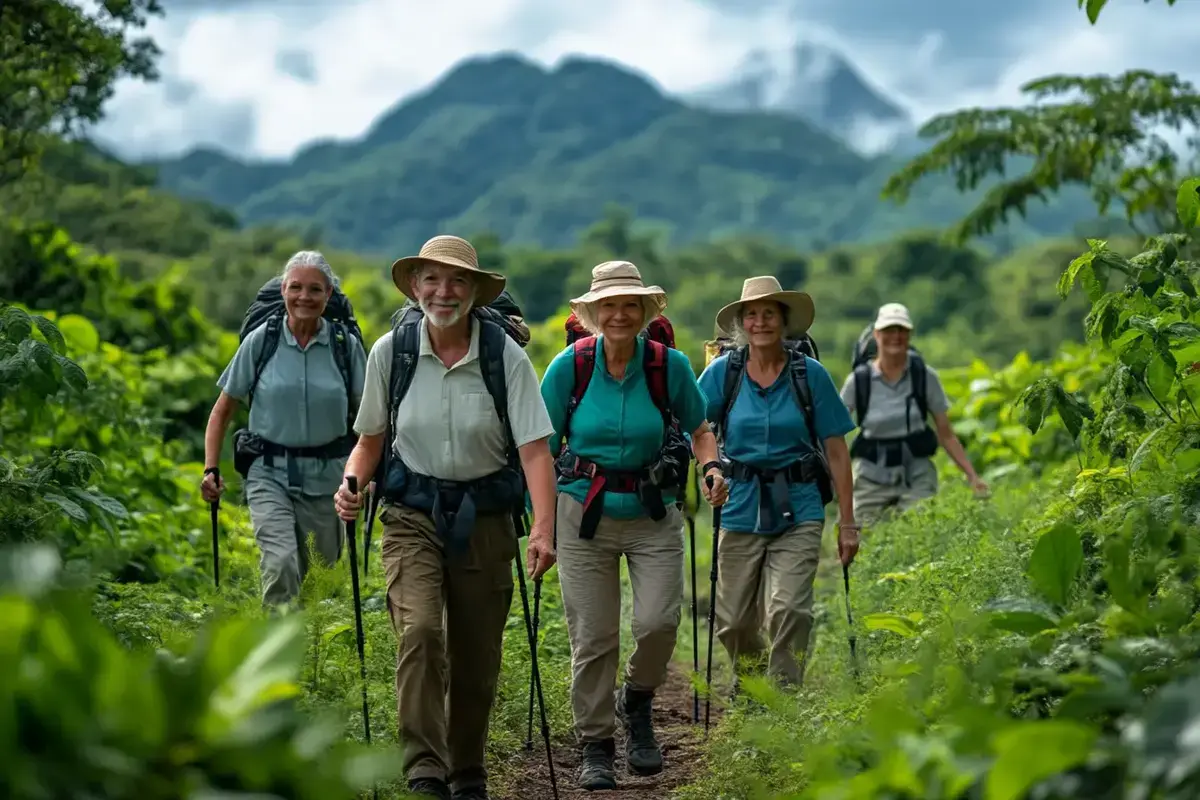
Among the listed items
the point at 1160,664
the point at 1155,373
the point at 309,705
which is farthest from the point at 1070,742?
the point at 309,705

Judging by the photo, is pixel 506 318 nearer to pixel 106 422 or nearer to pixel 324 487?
pixel 324 487

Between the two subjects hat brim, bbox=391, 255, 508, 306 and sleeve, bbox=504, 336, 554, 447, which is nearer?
sleeve, bbox=504, 336, 554, 447

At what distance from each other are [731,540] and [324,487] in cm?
225

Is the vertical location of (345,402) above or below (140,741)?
above

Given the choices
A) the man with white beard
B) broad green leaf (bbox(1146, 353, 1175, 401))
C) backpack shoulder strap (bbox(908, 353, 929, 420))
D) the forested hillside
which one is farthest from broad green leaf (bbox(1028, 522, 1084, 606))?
backpack shoulder strap (bbox(908, 353, 929, 420))

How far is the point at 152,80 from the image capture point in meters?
15.1

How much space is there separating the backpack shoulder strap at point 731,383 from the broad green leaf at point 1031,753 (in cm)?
557

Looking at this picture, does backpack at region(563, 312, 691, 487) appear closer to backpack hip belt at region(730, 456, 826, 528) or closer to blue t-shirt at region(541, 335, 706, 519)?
blue t-shirt at region(541, 335, 706, 519)

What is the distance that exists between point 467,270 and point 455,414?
24.2 inches

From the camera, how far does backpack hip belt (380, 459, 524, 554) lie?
6574mm

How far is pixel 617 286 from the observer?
25.2ft

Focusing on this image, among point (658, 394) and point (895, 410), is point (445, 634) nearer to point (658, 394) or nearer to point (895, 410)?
point (658, 394)

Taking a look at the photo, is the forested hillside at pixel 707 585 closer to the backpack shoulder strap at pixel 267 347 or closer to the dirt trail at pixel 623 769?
the dirt trail at pixel 623 769

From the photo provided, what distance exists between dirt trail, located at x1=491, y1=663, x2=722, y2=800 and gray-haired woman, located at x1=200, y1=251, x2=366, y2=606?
1659 mm
